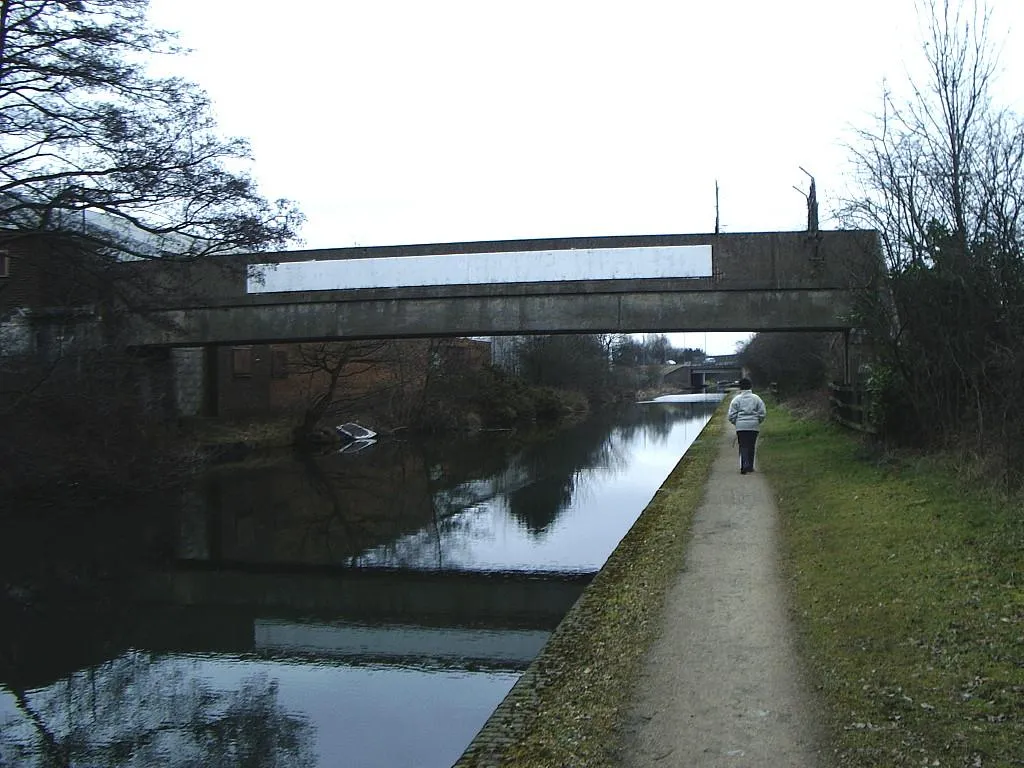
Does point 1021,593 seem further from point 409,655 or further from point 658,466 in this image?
point 658,466

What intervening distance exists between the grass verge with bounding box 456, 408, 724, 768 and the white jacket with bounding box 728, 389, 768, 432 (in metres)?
5.23

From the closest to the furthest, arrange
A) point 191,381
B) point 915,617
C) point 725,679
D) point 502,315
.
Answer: point 725,679 < point 915,617 < point 502,315 < point 191,381

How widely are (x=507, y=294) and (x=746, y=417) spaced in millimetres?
7908

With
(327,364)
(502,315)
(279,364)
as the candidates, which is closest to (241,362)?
(279,364)

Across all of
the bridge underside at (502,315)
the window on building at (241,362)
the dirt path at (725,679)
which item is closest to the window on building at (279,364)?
the window on building at (241,362)

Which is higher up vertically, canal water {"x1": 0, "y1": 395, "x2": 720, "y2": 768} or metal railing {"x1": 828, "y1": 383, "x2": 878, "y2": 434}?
metal railing {"x1": 828, "y1": 383, "x2": 878, "y2": 434}

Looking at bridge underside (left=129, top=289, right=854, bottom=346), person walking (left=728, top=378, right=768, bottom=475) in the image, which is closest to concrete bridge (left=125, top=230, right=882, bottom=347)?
bridge underside (left=129, top=289, right=854, bottom=346)

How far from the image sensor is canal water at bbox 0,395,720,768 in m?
5.92

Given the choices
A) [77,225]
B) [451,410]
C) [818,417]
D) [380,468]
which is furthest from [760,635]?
[451,410]

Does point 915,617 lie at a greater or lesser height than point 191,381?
lesser

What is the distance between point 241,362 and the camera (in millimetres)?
33281

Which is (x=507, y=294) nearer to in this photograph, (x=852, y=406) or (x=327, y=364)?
(x=852, y=406)

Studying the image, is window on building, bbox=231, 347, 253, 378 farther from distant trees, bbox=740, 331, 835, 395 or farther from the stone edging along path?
the stone edging along path

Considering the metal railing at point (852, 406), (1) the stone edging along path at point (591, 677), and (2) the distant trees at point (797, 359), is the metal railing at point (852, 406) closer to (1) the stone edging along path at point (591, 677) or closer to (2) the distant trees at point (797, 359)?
(1) the stone edging along path at point (591, 677)
